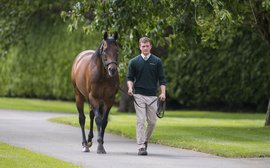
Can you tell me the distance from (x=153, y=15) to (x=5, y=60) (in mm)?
25160

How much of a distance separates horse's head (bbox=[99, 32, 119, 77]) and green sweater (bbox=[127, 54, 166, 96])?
0.28 meters

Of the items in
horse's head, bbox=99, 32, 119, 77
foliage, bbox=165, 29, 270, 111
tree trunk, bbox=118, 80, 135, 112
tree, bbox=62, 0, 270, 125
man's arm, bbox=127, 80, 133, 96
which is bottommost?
tree trunk, bbox=118, 80, 135, 112

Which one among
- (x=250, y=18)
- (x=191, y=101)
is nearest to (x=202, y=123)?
(x=250, y=18)

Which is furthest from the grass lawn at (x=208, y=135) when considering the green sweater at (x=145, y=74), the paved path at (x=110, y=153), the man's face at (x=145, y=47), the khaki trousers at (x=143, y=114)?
the man's face at (x=145, y=47)

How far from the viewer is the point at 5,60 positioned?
44062 millimetres

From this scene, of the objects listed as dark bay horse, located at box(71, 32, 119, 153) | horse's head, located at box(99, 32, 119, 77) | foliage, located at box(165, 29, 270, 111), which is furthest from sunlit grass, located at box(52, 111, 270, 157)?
foliage, located at box(165, 29, 270, 111)

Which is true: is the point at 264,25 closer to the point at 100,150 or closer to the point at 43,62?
the point at 100,150

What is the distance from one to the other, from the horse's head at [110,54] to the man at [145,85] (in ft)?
0.93

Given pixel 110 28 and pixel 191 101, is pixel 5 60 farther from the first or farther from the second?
pixel 110 28

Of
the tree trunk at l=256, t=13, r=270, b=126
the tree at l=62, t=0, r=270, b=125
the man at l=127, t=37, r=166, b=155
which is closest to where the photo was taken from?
the man at l=127, t=37, r=166, b=155

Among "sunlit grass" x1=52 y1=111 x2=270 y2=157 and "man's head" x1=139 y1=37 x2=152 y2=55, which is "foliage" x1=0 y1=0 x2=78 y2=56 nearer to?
"sunlit grass" x1=52 y1=111 x2=270 y2=157

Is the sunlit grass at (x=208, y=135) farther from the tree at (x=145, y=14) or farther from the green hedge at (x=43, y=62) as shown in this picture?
the green hedge at (x=43, y=62)

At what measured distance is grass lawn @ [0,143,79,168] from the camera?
13.4 meters

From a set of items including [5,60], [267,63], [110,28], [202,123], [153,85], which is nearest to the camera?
[153,85]
